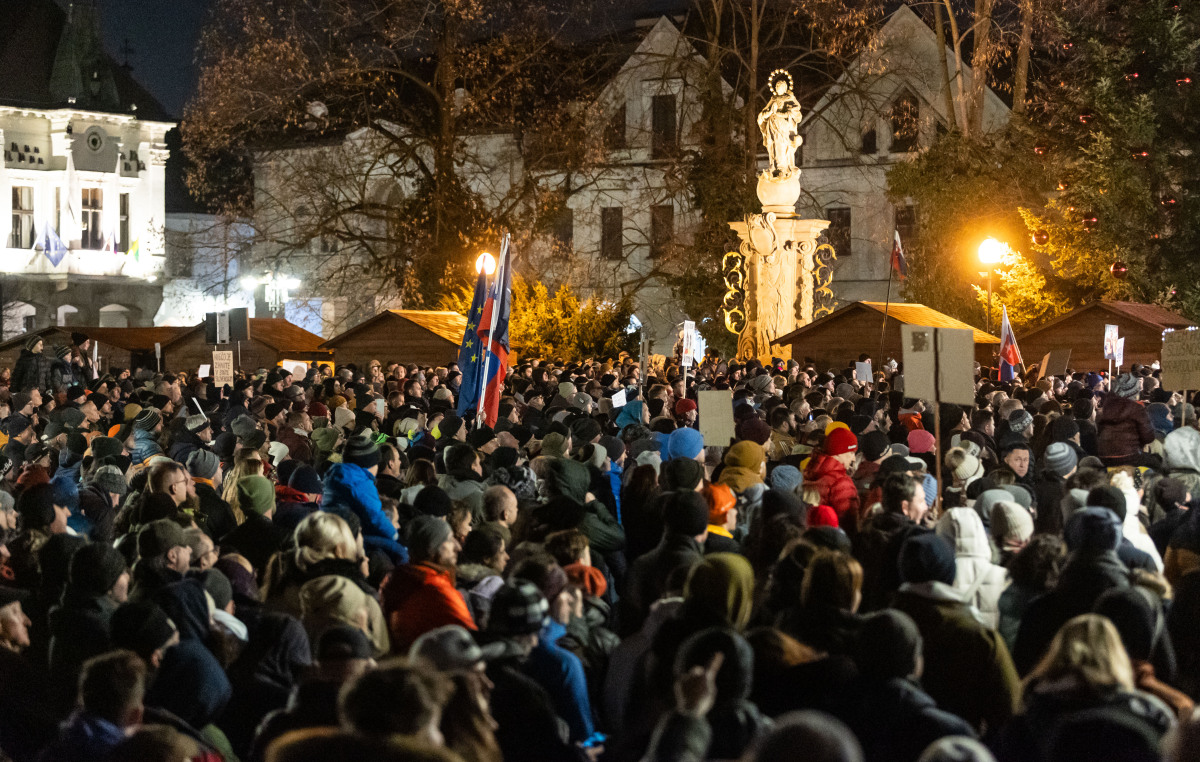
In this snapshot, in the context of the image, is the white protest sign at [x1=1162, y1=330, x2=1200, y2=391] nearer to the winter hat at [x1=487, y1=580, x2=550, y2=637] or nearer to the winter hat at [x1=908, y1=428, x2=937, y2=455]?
the winter hat at [x1=908, y1=428, x2=937, y2=455]

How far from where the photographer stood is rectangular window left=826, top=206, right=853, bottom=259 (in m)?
50.0

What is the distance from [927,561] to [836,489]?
11.2ft

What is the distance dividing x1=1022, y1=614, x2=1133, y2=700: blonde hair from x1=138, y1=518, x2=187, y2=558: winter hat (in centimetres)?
359

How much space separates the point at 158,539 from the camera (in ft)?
20.9

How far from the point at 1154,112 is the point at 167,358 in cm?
2042

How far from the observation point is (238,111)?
3528 centimetres

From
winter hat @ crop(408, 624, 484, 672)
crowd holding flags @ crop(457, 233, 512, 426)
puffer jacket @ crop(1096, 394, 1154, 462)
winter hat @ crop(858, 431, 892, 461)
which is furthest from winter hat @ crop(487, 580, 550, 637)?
crowd holding flags @ crop(457, 233, 512, 426)

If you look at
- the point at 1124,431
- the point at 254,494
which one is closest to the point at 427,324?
the point at 1124,431

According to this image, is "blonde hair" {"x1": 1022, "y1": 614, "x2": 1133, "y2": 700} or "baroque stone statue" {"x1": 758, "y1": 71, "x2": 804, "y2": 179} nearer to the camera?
"blonde hair" {"x1": 1022, "y1": 614, "x2": 1133, "y2": 700}

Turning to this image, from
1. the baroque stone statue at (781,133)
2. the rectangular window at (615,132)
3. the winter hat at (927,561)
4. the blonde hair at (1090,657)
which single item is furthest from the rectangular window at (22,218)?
the blonde hair at (1090,657)

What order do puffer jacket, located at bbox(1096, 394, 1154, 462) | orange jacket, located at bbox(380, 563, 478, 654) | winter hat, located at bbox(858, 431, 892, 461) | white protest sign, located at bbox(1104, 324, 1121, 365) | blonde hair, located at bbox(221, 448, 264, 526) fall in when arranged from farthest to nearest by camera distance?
white protest sign, located at bbox(1104, 324, 1121, 365) < puffer jacket, located at bbox(1096, 394, 1154, 462) < winter hat, located at bbox(858, 431, 892, 461) < blonde hair, located at bbox(221, 448, 264, 526) < orange jacket, located at bbox(380, 563, 478, 654)

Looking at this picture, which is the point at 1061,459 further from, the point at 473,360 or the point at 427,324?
the point at 427,324

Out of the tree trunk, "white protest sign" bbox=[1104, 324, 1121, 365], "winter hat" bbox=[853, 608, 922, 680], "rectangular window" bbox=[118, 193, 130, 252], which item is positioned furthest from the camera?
"rectangular window" bbox=[118, 193, 130, 252]

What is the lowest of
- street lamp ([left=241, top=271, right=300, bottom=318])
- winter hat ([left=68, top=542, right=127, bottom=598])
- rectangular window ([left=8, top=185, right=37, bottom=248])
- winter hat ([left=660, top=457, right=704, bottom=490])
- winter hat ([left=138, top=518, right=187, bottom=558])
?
winter hat ([left=68, top=542, right=127, bottom=598])
